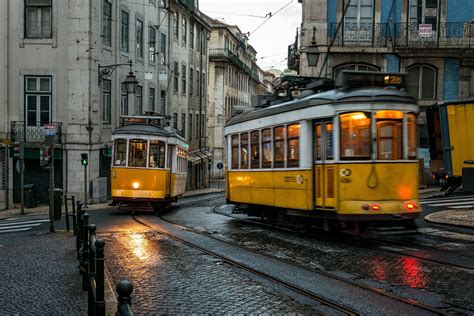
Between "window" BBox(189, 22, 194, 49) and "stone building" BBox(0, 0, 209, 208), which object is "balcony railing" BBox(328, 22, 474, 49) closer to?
"stone building" BBox(0, 0, 209, 208)

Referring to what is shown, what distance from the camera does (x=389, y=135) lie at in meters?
12.0

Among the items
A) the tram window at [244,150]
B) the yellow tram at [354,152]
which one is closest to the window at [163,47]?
the tram window at [244,150]

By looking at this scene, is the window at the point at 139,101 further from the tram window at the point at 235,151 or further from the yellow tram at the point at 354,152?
the yellow tram at the point at 354,152

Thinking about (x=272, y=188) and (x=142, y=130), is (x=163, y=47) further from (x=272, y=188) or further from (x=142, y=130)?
(x=272, y=188)

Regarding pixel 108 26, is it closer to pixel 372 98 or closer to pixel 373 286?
pixel 372 98

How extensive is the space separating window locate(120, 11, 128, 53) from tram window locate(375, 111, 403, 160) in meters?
22.9

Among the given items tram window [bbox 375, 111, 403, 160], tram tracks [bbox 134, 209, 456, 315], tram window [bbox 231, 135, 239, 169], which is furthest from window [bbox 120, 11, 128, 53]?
tram window [bbox 375, 111, 403, 160]

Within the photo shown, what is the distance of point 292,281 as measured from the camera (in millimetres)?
8367

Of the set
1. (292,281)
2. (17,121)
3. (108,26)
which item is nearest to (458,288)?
(292,281)

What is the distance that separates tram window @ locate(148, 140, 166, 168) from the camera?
71.5ft

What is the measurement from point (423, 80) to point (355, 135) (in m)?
17.9

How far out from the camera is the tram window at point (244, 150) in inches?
634

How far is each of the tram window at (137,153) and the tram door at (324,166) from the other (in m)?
10.4

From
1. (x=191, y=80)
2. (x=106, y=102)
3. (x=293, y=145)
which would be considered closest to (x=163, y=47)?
(x=191, y=80)
